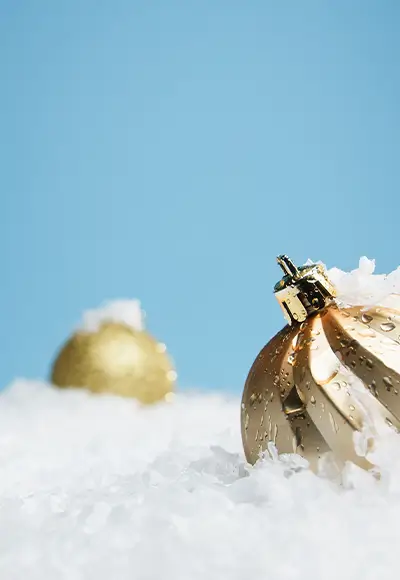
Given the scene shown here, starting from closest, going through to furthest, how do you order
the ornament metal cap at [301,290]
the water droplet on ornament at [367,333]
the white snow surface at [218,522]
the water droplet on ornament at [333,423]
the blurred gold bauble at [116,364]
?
the white snow surface at [218,522]
the water droplet on ornament at [333,423]
the water droplet on ornament at [367,333]
the ornament metal cap at [301,290]
the blurred gold bauble at [116,364]

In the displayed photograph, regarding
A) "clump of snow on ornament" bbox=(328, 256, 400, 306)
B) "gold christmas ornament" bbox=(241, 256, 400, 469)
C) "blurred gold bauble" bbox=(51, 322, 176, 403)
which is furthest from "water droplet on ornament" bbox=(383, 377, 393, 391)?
"blurred gold bauble" bbox=(51, 322, 176, 403)

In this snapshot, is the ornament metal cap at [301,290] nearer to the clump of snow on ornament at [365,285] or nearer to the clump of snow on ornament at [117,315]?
the clump of snow on ornament at [365,285]

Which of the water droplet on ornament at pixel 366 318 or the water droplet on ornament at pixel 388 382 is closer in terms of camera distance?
the water droplet on ornament at pixel 388 382

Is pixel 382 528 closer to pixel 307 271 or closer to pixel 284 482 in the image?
pixel 284 482

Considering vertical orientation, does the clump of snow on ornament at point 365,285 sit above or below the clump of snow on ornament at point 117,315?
below

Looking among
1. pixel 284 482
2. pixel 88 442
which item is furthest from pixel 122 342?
pixel 284 482

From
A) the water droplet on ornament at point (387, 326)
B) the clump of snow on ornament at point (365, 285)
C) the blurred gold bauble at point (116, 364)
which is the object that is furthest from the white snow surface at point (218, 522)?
the blurred gold bauble at point (116, 364)

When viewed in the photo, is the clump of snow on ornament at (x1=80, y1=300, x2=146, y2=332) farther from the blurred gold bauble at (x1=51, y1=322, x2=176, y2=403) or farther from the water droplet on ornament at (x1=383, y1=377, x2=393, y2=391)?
the water droplet on ornament at (x1=383, y1=377, x2=393, y2=391)
